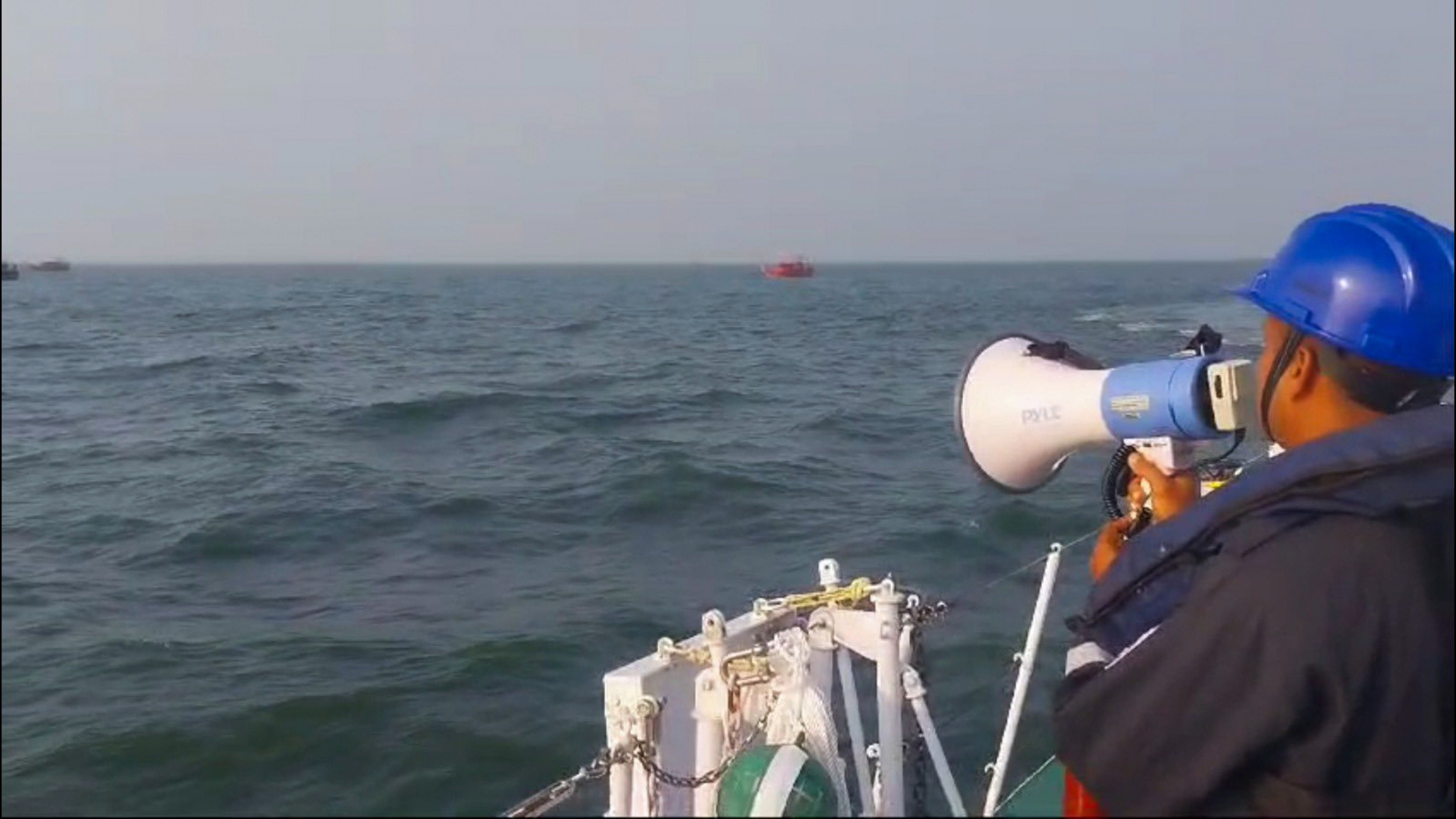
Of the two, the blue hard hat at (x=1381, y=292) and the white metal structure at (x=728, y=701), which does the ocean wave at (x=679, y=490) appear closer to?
the white metal structure at (x=728, y=701)

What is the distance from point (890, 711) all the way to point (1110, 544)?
0.84 metres

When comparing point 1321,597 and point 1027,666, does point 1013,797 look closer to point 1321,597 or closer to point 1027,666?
point 1027,666

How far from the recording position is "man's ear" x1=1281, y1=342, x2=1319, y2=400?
2.29 meters

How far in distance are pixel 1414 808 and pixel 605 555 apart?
800 centimetres

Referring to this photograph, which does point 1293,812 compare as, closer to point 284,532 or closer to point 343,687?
point 343,687

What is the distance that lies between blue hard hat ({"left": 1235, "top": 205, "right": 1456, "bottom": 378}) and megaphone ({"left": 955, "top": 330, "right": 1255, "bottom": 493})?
55cm

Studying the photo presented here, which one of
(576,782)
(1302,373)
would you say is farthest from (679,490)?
(1302,373)

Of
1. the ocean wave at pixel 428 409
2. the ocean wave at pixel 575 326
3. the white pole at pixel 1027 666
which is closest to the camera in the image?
the white pole at pixel 1027 666

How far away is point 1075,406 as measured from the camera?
3.12 metres

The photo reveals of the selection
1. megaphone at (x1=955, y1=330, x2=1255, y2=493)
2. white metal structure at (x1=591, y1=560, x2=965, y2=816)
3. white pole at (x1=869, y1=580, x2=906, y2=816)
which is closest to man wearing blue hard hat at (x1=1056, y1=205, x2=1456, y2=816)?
megaphone at (x1=955, y1=330, x2=1255, y2=493)

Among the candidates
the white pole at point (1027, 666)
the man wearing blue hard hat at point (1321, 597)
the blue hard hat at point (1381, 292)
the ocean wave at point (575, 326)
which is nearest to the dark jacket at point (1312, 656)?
the man wearing blue hard hat at point (1321, 597)

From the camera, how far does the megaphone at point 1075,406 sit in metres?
2.86

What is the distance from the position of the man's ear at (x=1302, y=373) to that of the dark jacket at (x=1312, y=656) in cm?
20

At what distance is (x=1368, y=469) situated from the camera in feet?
6.64
